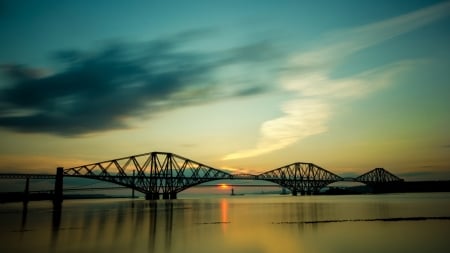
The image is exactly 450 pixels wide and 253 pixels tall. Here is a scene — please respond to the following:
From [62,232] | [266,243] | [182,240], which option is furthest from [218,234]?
[62,232]

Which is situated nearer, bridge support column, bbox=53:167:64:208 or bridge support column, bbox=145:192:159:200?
bridge support column, bbox=53:167:64:208

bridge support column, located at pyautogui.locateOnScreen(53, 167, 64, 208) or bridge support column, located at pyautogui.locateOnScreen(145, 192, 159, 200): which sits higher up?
bridge support column, located at pyautogui.locateOnScreen(53, 167, 64, 208)

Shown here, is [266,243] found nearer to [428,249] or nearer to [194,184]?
[428,249]

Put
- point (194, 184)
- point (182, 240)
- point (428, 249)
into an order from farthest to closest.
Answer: point (194, 184) → point (182, 240) → point (428, 249)

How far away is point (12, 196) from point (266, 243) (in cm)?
14726

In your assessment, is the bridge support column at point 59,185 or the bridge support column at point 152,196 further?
the bridge support column at point 152,196

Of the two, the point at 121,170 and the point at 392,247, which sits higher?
the point at 121,170

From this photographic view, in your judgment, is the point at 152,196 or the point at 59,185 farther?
the point at 152,196

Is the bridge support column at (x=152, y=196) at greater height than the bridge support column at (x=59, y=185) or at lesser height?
lesser

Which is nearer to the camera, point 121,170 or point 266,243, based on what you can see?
point 266,243

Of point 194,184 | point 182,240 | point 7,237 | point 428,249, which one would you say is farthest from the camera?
point 194,184

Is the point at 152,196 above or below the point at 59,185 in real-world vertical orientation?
below

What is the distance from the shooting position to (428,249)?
21938mm

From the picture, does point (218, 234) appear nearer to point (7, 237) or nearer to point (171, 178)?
point (7, 237)
